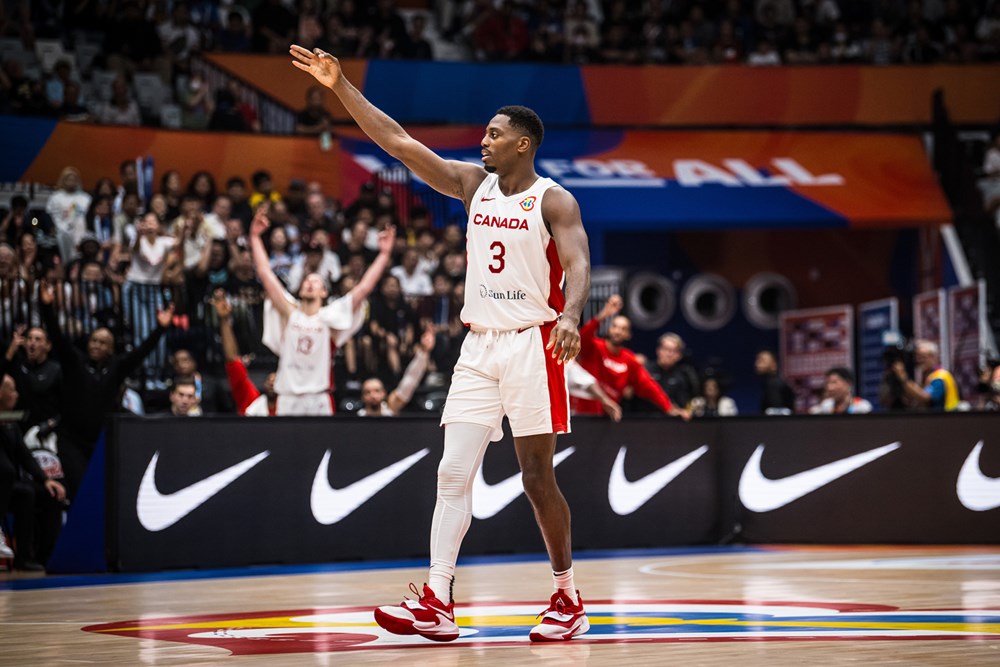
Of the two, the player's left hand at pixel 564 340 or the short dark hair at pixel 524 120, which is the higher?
the short dark hair at pixel 524 120

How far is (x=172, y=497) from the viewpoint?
10.5 meters

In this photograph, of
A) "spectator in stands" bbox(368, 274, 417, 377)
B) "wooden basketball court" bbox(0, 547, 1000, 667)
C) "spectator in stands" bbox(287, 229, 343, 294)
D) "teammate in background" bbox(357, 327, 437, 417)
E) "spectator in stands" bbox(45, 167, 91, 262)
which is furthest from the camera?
"spectator in stands" bbox(287, 229, 343, 294)

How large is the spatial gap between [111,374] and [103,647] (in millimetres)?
5905

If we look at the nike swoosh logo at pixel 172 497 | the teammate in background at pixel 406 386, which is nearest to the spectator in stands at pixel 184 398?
the nike swoosh logo at pixel 172 497

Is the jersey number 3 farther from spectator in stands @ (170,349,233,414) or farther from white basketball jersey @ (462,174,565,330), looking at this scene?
spectator in stands @ (170,349,233,414)

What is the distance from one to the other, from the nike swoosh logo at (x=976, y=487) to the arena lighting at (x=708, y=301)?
1288cm

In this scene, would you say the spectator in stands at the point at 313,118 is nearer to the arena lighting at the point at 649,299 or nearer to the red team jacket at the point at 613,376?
the arena lighting at the point at 649,299

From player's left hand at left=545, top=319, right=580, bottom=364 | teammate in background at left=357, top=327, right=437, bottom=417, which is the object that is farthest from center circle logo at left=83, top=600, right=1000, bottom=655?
teammate in background at left=357, top=327, right=437, bottom=417

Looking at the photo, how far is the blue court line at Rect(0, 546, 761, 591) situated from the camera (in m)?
9.52

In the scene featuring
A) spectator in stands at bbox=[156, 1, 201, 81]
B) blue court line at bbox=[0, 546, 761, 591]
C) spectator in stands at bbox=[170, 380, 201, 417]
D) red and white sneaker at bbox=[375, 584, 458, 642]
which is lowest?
blue court line at bbox=[0, 546, 761, 591]

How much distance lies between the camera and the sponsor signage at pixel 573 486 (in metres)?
10.5

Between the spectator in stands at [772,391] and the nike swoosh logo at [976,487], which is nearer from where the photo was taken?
the nike swoosh logo at [976,487]

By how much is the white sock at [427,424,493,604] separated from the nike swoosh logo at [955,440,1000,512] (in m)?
7.43

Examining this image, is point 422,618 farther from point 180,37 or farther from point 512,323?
point 180,37
